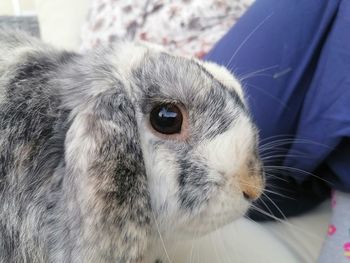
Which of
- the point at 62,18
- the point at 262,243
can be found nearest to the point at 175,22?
the point at 62,18

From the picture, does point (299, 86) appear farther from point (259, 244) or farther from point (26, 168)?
point (26, 168)

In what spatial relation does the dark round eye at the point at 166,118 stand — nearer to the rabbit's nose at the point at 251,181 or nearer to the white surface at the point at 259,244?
the rabbit's nose at the point at 251,181

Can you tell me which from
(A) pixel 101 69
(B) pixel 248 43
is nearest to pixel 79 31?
(B) pixel 248 43

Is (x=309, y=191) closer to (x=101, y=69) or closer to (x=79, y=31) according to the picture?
(x=101, y=69)

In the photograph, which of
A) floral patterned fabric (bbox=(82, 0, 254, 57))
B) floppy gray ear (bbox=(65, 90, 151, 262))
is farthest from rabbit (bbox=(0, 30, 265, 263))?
floral patterned fabric (bbox=(82, 0, 254, 57))

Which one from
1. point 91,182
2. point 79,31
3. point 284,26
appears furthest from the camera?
point 79,31

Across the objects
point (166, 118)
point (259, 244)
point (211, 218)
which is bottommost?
point (259, 244)
